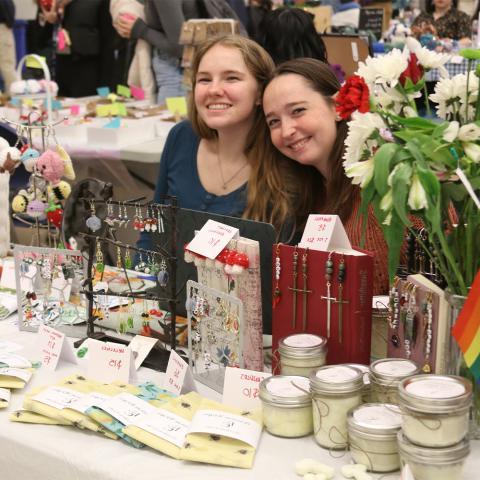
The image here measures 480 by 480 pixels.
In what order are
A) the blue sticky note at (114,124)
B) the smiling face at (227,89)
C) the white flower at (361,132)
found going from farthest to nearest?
1. the blue sticky note at (114,124)
2. the smiling face at (227,89)
3. the white flower at (361,132)

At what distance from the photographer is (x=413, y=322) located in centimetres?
136

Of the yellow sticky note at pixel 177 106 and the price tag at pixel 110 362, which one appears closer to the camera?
the price tag at pixel 110 362

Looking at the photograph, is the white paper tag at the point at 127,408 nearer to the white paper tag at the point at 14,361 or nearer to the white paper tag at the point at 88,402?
the white paper tag at the point at 88,402

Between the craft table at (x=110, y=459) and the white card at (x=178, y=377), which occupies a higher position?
the white card at (x=178, y=377)

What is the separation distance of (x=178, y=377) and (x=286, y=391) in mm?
264

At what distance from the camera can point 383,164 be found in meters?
1.11

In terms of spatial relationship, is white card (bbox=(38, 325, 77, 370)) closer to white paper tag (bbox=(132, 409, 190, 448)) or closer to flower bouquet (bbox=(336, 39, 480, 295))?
white paper tag (bbox=(132, 409, 190, 448))

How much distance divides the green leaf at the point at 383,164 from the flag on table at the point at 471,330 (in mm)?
194

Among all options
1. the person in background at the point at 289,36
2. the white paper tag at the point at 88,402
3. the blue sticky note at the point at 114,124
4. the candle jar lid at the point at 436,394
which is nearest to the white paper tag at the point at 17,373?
the white paper tag at the point at 88,402

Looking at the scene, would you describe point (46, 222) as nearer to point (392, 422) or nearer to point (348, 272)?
point (348, 272)

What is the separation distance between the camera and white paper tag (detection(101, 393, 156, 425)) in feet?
4.53

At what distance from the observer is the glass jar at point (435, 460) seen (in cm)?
111

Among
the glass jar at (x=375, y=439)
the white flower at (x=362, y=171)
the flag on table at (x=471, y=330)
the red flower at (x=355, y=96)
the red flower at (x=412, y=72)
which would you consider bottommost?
A: the glass jar at (x=375, y=439)

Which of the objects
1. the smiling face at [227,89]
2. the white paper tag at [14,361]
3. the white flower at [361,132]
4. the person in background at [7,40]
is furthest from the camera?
the person in background at [7,40]
